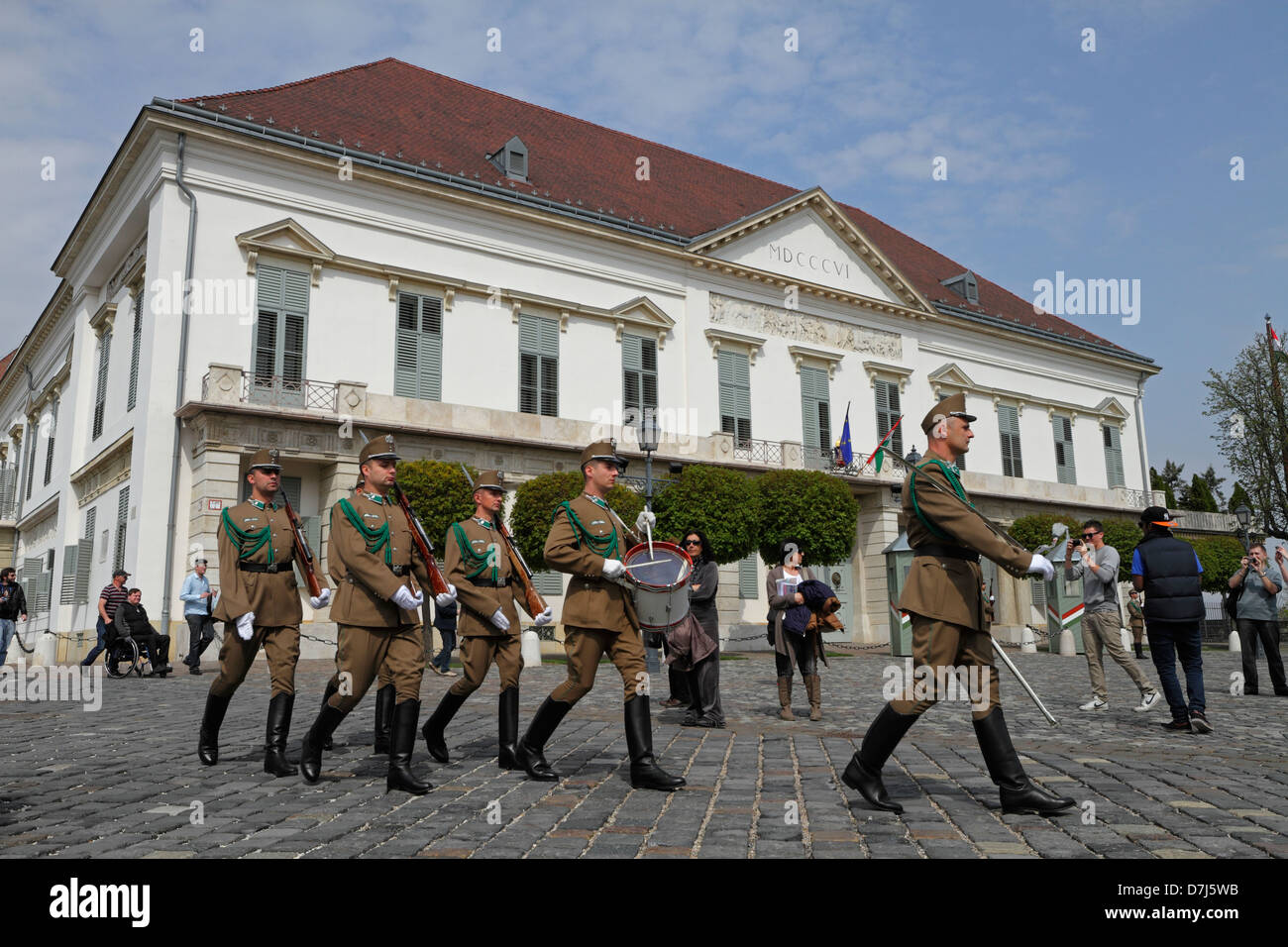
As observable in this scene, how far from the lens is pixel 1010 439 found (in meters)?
37.7

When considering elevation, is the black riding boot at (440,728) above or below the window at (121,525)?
below

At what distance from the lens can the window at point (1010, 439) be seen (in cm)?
3741

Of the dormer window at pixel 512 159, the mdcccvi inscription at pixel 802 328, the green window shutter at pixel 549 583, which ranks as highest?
the dormer window at pixel 512 159

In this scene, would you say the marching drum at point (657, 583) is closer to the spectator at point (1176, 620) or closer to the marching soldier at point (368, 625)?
the marching soldier at point (368, 625)

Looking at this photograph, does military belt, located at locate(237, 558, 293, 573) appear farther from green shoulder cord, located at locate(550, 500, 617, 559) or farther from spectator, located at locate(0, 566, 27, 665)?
spectator, located at locate(0, 566, 27, 665)

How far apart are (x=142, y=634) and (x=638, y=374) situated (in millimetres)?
15737

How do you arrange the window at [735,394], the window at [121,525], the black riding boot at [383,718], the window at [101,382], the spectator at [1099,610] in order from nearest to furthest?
the black riding boot at [383,718]
the spectator at [1099,610]
the window at [121,525]
the window at [101,382]
the window at [735,394]

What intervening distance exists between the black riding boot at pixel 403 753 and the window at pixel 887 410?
2911 cm

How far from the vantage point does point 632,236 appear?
2830cm

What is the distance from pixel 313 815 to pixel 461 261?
72.4 feet

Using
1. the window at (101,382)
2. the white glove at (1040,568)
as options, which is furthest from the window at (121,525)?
the white glove at (1040,568)

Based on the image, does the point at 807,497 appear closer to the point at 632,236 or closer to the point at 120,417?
the point at 632,236
